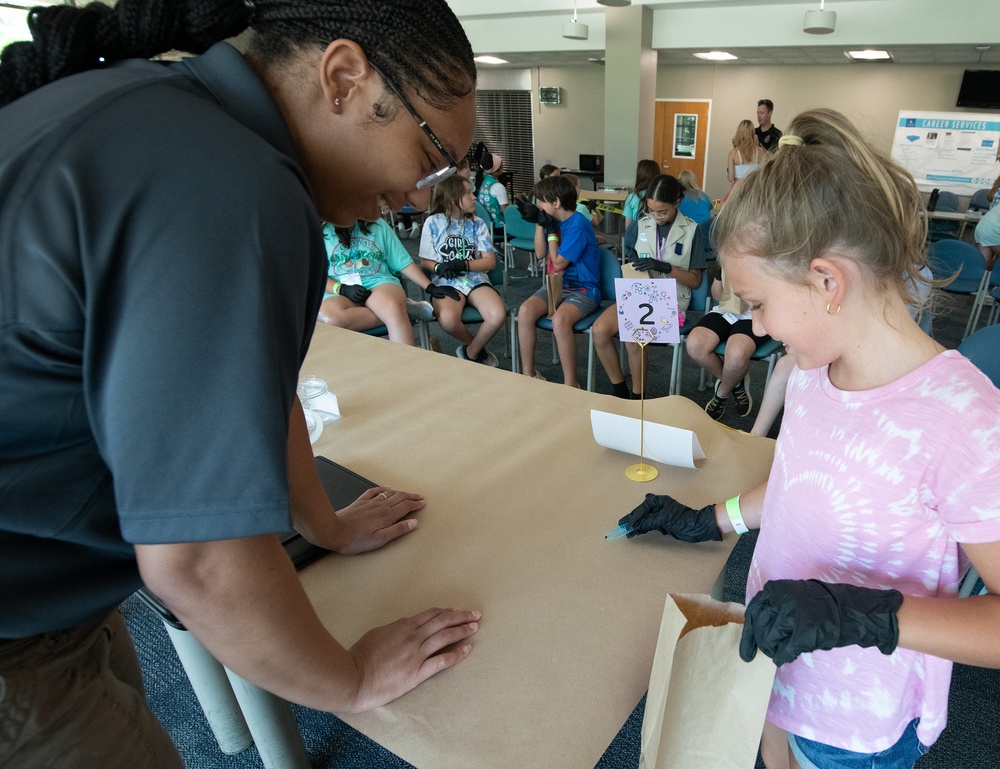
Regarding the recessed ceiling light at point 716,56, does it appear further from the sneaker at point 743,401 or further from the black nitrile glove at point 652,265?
the sneaker at point 743,401

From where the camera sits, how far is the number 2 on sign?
125cm

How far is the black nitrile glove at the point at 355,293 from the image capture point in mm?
3178

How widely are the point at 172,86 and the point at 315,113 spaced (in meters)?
0.13

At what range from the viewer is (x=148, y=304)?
16.1 inches

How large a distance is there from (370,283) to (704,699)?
295 cm

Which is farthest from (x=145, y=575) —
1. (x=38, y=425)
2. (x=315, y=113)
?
(x=315, y=113)

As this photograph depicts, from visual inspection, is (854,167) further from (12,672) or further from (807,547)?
(12,672)

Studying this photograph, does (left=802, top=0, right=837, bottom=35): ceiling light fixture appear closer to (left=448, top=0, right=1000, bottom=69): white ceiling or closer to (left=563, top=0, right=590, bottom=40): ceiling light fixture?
(left=448, top=0, right=1000, bottom=69): white ceiling

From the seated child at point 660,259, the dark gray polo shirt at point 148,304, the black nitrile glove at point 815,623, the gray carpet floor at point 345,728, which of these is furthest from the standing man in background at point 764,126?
the dark gray polo shirt at point 148,304

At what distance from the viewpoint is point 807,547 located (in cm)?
83

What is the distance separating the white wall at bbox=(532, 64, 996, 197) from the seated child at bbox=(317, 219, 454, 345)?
683 centimetres

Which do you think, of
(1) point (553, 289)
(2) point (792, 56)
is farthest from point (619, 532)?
(2) point (792, 56)

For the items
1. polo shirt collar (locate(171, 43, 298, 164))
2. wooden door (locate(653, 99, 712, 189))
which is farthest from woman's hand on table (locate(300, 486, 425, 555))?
wooden door (locate(653, 99, 712, 189))

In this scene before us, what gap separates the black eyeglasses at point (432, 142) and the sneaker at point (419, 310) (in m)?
2.61
